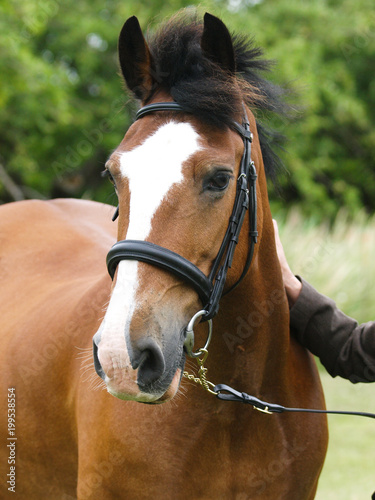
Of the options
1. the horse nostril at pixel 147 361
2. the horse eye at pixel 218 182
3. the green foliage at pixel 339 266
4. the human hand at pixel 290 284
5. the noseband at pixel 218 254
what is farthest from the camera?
the green foliage at pixel 339 266

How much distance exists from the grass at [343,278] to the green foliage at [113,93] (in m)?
3.44

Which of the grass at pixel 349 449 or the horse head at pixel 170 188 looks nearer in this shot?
the horse head at pixel 170 188

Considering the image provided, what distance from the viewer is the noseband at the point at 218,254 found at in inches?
74.8

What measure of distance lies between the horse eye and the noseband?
0.12m

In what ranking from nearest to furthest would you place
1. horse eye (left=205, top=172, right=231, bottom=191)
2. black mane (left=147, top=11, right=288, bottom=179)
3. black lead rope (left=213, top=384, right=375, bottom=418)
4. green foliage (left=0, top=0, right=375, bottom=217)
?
horse eye (left=205, top=172, right=231, bottom=191), black mane (left=147, top=11, right=288, bottom=179), black lead rope (left=213, top=384, right=375, bottom=418), green foliage (left=0, top=0, right=375, bottom=217)

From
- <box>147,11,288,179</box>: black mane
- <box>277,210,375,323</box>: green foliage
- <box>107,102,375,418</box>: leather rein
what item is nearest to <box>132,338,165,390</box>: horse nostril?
<box>107,102,375,418</box>: leather rein

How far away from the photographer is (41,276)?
12.2 ft

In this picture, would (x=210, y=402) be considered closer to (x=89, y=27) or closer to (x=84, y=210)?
(x=84, y=210)

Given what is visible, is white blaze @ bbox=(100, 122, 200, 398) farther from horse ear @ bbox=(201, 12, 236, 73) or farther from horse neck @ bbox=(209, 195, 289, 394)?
horse neck @ bbox=(209, 195, 289, 394)

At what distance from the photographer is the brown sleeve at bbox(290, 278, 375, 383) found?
2.71 metres

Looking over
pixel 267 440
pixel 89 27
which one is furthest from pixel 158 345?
pixel 89 27

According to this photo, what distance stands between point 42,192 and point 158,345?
16193 mm

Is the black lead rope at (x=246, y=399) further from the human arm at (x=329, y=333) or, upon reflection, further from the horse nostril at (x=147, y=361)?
the horse nostril at (x=147, y=361)

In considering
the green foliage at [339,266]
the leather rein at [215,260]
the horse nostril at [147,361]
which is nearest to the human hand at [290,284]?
the leather rein at [215,260]
